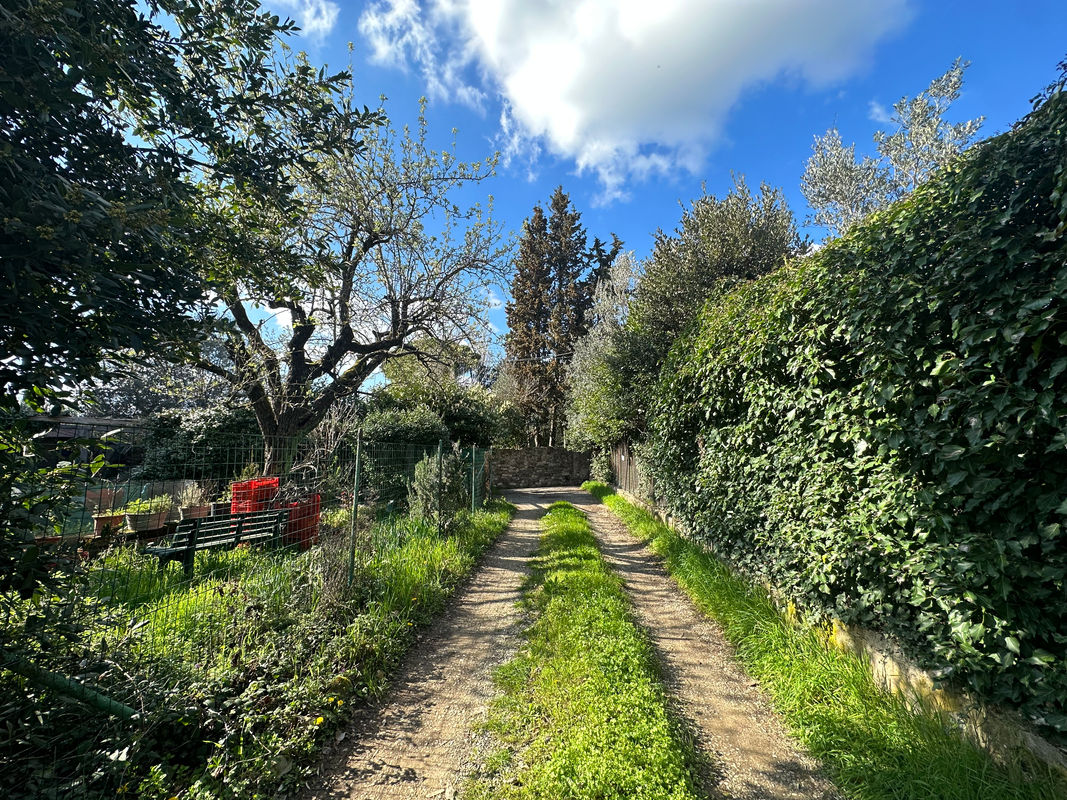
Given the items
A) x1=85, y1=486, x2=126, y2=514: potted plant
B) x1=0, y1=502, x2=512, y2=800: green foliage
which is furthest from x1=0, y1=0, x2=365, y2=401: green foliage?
x1=0, y1=502, x2=512, y2=800: green foliage

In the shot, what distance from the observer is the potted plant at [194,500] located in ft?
12.5

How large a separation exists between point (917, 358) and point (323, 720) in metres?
4.25

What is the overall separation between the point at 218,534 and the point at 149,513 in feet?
3.13

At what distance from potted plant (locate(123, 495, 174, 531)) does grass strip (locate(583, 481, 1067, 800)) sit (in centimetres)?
586

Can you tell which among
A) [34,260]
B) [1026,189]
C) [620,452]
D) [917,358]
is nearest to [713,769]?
[917,358]

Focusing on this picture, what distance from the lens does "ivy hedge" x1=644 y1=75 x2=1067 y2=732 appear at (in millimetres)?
1943

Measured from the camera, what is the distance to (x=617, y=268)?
1744 centimetres

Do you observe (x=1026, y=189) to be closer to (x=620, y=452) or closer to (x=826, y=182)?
(x=826, y=182)

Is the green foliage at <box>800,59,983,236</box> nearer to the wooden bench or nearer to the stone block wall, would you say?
the wooden bench

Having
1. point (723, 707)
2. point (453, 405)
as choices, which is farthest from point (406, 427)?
point (723, 707)

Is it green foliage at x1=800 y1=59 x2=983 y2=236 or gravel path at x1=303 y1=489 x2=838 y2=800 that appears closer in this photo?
gravel path at x1=303 y1=489 x2=838 y2=800

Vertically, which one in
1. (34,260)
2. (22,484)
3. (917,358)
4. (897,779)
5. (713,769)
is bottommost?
(713,769)

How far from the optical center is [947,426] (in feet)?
7.52

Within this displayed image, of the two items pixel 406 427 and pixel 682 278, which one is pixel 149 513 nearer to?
pixel 406 427
